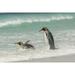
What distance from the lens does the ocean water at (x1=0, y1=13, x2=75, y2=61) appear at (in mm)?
1356

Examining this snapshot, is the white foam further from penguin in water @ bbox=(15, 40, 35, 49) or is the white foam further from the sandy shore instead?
the sandy shore

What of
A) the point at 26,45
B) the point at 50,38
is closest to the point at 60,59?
the point at 50,38

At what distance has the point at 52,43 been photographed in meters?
1.37

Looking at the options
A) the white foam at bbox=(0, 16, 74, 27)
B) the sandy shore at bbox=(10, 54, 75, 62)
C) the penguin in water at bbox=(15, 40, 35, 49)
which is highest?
the white foam at bbox=(0, 16, 74, 27)

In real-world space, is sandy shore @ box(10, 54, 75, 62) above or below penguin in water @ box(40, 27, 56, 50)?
below

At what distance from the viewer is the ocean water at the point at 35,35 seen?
53.4 inches

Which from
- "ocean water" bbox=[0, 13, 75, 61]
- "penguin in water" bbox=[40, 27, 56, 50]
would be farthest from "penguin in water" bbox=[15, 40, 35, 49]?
"penguin in water" bbox=[40, 27, 56, 50]

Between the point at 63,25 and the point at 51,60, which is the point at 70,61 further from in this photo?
the point at 63,25

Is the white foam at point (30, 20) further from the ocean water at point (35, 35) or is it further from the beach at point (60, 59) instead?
the beach at point (60, 59)
